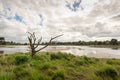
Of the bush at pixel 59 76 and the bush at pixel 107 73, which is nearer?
the bush at pixel 59 76

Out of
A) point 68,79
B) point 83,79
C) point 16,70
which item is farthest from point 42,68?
point 83,79

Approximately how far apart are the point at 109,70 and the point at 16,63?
588 centimetres

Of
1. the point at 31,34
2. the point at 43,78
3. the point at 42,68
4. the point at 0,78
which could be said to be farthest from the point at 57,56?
the point at 0,78

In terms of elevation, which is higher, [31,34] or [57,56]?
[31,34]

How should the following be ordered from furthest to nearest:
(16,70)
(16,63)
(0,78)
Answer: (16,63) < (16,70) < (0,78)

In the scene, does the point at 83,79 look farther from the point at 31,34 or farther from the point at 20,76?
the point at 31,34

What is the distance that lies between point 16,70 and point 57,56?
247 inches

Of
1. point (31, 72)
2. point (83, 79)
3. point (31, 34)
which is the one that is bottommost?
point (83, 79)

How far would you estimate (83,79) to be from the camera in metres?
6.42

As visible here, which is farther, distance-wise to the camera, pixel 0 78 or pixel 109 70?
pixel 109 70

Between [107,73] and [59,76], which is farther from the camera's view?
[107,73]

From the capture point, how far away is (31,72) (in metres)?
6.30

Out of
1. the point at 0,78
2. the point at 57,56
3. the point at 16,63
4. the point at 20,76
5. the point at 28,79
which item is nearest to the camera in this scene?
the point at 0,78

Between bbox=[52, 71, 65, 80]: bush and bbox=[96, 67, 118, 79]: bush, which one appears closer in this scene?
→ bbox=[52, 71, 65, 80]: bush
